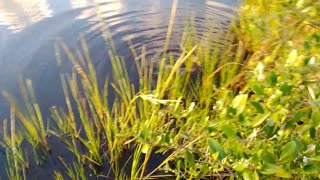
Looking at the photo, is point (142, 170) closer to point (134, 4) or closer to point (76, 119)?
point (76, 119)

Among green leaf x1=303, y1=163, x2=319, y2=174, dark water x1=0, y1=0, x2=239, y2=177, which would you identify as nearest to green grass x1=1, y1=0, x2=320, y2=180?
green leaf x1=303, y1=163, x2=319, y2=174

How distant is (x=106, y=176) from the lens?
1804 mm

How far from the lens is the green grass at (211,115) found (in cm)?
105

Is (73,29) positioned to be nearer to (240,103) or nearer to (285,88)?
(240,103)

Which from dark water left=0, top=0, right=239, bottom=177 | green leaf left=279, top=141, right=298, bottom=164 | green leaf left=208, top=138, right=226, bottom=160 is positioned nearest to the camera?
green leaf left=279, top=141, right=298, bottom=164

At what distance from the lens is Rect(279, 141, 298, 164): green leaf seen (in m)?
0.88

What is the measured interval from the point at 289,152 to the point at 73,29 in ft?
7.57

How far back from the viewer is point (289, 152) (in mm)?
893

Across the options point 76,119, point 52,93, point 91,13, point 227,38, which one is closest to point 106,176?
point 76,119

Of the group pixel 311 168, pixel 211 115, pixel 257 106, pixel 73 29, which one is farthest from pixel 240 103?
pixel 73 29

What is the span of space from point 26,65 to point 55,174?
1012 mm

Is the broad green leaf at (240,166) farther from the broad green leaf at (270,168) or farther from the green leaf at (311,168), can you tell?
the green leaf at (311,168)

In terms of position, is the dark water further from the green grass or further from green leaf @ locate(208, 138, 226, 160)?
green leaf @ locate(208, 138, 226, 160)

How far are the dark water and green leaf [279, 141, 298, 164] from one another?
5.20ft
